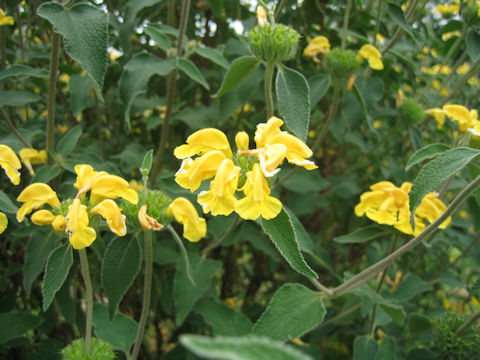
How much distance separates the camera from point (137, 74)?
0.96 metres

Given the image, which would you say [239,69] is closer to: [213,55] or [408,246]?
[213,55]

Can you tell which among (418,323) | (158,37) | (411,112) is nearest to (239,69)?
(158,37)

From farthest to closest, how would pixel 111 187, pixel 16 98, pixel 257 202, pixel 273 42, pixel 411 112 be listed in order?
pixel 411 112
pixel 16 98
pixel 273 42
pixel 111 187
pixel 257 202

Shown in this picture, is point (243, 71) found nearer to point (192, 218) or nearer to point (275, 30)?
point (275, 30)

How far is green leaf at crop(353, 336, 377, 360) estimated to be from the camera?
911 mm

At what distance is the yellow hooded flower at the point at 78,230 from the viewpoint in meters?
0.61

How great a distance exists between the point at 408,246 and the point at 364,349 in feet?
1.08

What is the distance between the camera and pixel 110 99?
1.34m

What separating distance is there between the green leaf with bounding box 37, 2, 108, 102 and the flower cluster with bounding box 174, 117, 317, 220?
8.5 inches

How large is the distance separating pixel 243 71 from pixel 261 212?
419mm

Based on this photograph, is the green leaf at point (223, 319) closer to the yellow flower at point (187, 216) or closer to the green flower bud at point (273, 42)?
the yellow flower at point (187, 216)

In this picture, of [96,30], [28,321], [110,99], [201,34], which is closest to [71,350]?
[28,321]

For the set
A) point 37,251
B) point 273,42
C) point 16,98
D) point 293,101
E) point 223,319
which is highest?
point 273,42

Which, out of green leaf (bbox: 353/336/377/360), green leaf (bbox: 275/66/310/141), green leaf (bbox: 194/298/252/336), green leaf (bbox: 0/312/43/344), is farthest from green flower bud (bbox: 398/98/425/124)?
green leaf (bbox: 0/312/43/344)
